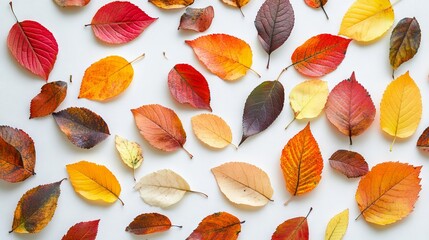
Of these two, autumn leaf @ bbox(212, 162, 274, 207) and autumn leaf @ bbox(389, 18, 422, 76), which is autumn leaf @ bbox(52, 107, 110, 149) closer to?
autumn leaf @ bbox(212, 162, 274, 207)

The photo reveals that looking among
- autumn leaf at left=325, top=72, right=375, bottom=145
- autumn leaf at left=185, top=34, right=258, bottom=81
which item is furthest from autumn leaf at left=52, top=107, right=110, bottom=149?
autumn leaf at left=325, top=72, right=375, bottom=145

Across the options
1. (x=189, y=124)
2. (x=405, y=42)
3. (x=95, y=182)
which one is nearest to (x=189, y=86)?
(x=189, y=124)

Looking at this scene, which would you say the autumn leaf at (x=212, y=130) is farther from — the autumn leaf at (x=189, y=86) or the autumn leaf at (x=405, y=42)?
the autumn leaf at (x=405, y=42)

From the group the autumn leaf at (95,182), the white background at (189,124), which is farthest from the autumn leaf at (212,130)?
the autumn leaf at (95,182)

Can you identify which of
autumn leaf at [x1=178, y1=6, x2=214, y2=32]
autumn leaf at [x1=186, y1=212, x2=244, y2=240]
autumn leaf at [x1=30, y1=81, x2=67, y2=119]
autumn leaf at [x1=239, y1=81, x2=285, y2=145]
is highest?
autumn leaf at [x1=178, y1=6, x2=214, y2=32]

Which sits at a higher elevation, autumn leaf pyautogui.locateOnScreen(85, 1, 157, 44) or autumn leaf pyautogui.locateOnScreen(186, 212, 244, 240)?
autumn leaf pyautogui.locateOnScreen(85, 1, 157, 44)

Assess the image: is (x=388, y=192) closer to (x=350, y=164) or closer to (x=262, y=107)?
(x=350, y=164)
